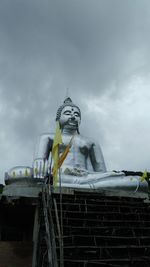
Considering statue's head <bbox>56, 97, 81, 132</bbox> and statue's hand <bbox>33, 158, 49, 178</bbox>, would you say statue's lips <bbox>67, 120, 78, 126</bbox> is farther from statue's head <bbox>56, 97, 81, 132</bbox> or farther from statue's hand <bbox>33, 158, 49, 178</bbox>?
statue's hand <bbox>33, 158, 49, 178</bbox>

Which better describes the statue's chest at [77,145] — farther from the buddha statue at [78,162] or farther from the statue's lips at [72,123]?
the statue's lips at [72,123]

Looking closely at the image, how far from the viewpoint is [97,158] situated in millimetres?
13062

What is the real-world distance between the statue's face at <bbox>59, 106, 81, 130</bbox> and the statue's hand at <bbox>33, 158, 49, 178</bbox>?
240cm

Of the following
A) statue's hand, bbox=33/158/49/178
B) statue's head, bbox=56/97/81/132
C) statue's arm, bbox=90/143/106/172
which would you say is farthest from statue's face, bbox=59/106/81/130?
statue's hand, bbox=33/158/49/178

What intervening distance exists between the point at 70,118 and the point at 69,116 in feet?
0.43

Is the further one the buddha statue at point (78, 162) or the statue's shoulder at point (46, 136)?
the statue's shoulder at point (46, 136)

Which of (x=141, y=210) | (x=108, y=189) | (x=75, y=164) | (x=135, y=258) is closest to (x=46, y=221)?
(x=135, y=258)

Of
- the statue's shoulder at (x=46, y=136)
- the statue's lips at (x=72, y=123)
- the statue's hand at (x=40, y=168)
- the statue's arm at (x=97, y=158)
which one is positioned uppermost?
the statue's lips at (x=72, y=123)

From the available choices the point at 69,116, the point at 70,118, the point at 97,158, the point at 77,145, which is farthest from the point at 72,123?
the point at 97,158

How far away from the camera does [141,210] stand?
8.17m

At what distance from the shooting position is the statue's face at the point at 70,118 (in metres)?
13.7

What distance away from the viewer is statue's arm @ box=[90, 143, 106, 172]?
12923 mm

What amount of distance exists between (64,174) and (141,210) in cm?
355

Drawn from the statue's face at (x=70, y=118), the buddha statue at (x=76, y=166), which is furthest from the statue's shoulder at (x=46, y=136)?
the statue's face at (x=70, y=118)
